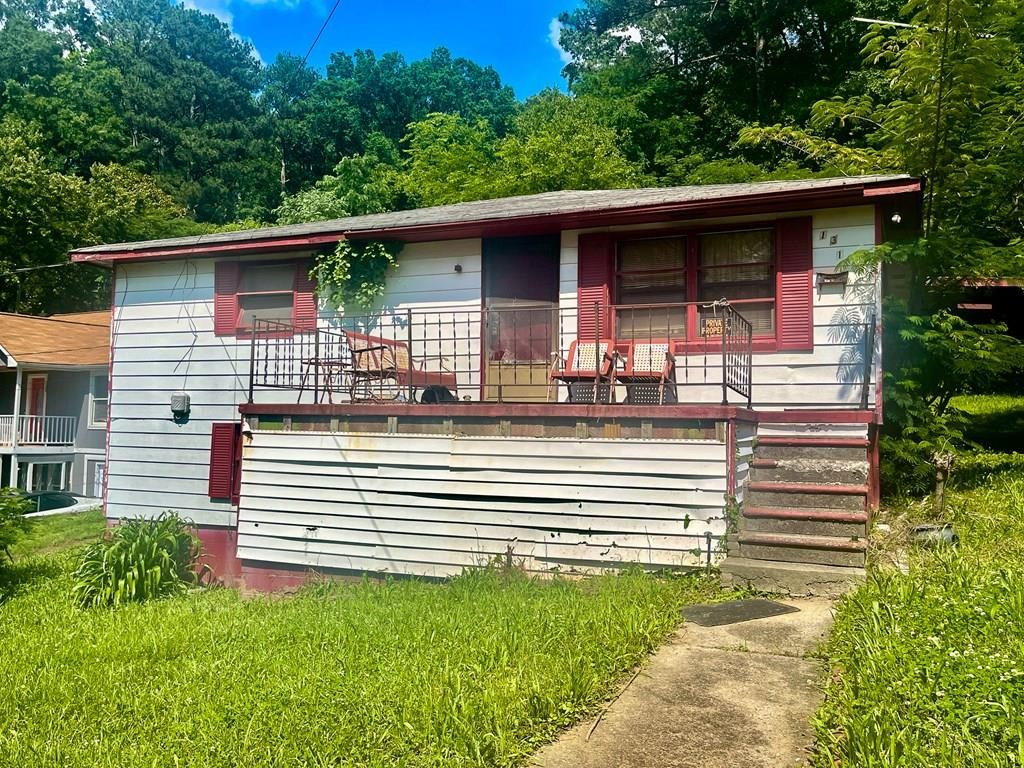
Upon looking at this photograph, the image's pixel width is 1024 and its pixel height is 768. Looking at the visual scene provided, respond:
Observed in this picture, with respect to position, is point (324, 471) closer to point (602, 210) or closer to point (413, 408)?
point (413, 408)

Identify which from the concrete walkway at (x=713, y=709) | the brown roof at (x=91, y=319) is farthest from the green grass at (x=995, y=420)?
the brown roof at (x=91, y=319)

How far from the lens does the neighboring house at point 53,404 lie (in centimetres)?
1891

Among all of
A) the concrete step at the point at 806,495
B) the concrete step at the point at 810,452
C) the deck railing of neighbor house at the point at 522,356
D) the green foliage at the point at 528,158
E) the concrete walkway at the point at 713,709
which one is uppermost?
the green foliage at the point at 528,158

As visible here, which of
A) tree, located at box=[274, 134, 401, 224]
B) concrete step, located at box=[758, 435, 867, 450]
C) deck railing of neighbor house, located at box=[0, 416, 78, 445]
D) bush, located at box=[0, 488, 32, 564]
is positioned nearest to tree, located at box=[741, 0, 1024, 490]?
concrete step, located at box=[758, 435, 867, 450]

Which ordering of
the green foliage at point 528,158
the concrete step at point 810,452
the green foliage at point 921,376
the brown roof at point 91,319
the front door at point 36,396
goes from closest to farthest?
the concrete step at point 810,452 < the green foliage at point 921,376 < the front door at point 36,396 < the green foliage at point 528,158 < the brown roof at point 91,319

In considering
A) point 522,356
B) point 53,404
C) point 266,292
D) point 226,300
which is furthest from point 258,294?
point 53,404

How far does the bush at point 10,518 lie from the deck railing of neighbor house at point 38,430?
38.0 ft

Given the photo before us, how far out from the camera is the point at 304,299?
1074 centimetres

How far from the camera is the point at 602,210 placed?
27.7ft

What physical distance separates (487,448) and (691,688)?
12.2 ft

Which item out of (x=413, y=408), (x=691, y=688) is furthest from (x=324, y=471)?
(x=691, y=688)

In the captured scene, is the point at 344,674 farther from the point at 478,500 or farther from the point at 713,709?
the point at 478,500

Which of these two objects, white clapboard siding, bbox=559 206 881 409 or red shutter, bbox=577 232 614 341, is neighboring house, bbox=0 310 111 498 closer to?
red shutter, bbox=577 232 614 341

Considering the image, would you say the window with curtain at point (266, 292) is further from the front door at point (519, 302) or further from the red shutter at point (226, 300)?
the front door at point (519, 302)
